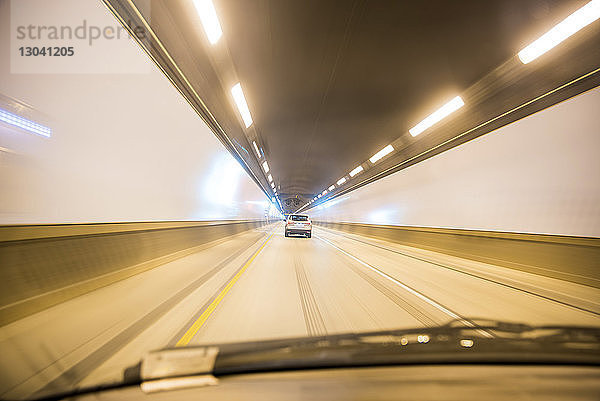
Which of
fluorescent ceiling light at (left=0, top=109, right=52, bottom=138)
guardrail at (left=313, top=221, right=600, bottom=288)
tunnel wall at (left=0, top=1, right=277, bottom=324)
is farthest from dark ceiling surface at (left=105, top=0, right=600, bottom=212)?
guardrail at (left=313, top=221, right=600, bottom=288)

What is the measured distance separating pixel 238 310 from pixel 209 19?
584 centimetres

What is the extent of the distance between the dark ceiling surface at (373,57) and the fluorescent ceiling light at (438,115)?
10.3 inches

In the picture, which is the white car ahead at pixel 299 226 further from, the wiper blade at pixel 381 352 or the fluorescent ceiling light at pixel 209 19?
the wiper blade at pixel 381 352

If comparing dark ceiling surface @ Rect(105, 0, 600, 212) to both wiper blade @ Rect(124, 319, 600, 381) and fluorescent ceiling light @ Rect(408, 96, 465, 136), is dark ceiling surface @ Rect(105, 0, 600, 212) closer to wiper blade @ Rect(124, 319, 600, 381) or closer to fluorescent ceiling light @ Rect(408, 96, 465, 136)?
fluorescent ceiling light @ Rect(408, 96, 465, 136)

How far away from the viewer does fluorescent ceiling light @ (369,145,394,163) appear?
1312 centimetres

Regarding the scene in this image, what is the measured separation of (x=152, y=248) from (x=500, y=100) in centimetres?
1078

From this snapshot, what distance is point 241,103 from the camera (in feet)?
28.9

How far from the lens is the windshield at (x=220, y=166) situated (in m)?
2.48

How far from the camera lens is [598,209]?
534cm

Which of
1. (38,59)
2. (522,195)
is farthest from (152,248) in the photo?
(522,195)

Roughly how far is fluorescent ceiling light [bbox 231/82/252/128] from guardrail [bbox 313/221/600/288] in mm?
9768

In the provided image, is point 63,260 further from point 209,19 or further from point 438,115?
point 438,115

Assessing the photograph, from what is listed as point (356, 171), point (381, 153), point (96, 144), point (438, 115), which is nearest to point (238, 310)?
point (96, 144)

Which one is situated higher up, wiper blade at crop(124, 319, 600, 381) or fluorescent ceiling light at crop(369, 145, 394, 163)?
fluorescent ceiling light at crop(369, 145, 394, 163)
